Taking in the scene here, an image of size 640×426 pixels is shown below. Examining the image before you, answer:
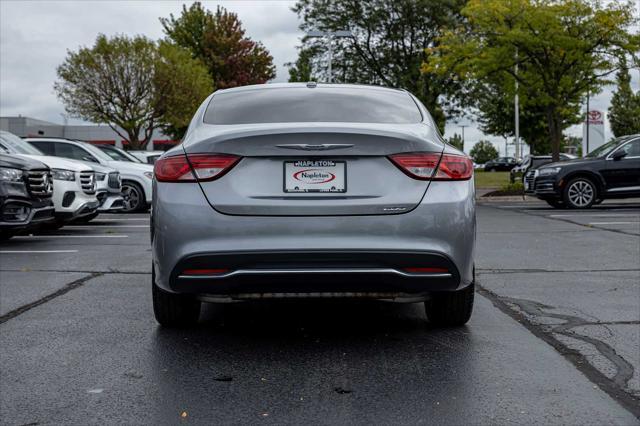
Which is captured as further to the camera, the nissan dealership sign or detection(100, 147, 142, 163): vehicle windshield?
the nissan dealership sign

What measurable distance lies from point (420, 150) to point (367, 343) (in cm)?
124

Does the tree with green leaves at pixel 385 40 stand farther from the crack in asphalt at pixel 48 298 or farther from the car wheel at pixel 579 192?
the crack in asphalt at pixel 48 298

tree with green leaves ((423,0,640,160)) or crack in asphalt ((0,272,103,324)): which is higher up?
tree with green leaves ((423,0,640,160))

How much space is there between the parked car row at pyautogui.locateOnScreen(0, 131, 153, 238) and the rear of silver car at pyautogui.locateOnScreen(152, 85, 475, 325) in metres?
6.13

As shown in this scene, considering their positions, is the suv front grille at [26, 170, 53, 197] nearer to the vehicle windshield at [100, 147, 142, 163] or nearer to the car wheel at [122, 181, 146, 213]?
the car wheel at [122, 181, 146, 213]

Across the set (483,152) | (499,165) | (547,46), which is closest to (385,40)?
(547,46)

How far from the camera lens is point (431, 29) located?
38.4 metres

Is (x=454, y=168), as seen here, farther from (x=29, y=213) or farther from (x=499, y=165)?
(x=499, y=165)

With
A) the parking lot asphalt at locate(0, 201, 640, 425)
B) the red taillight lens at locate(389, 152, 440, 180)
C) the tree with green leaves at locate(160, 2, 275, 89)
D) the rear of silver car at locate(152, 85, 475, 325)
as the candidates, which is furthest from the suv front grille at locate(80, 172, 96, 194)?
the tree with green leaves at locate(160, 2, 275, 89)

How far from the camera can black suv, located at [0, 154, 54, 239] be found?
9.85 m

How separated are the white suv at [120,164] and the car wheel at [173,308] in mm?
11127

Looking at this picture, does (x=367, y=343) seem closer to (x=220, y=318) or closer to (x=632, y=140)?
(x=220, y=318)

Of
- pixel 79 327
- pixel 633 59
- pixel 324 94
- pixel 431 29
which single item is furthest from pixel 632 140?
pixel 431 29

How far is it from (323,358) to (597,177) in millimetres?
14378
